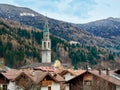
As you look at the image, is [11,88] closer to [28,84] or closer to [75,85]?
[28,84]

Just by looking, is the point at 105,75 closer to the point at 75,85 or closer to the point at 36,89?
the point at 75,85

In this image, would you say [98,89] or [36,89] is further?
[36,89]

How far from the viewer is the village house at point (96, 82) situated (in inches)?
2126

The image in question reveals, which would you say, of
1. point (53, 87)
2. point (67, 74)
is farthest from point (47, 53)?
point (53, 87)

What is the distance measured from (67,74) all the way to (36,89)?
82.5 feet

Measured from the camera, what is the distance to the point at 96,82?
56500 millimetres

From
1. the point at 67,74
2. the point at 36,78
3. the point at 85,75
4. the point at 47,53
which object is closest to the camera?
the point at 85,75

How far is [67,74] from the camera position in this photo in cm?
8425

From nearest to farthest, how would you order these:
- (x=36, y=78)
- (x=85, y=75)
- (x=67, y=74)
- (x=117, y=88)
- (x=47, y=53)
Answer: (x=117, y=88) < (x=85, y=75) < (x=36, y=78) < (x=67, y=74) < (x=47, y=53)

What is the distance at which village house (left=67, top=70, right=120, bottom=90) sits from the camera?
54000 mm

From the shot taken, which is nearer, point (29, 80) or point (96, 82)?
point (96, 82)

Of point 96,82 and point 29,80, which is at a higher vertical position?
point 96,82

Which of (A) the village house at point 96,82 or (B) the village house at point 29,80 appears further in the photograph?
(B) the village house at point 29,80

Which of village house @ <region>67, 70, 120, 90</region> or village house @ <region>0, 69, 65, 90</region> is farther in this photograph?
village house @ <region>0, 69, 65, 90</region>
